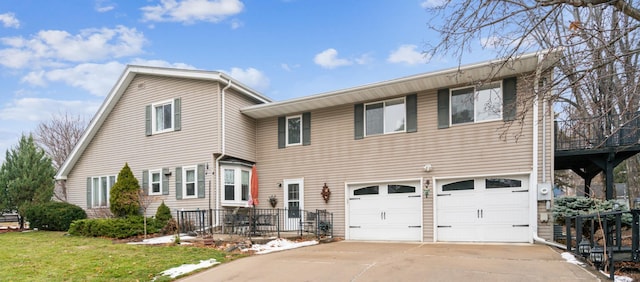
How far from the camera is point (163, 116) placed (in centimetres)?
1510

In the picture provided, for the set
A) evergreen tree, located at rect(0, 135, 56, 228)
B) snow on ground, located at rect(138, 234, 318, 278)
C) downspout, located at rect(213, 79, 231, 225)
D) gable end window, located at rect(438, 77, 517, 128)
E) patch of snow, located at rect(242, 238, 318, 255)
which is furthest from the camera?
evergreen tree, located at rect(0, 135, 56, 228)

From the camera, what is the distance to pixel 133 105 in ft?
51.6

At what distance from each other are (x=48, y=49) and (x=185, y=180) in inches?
314

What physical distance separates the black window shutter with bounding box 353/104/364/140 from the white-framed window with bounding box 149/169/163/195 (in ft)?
25.1

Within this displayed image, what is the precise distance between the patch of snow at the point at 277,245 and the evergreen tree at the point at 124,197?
625cm

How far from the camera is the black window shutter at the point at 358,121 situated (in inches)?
507

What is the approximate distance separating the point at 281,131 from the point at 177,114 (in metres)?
3.98


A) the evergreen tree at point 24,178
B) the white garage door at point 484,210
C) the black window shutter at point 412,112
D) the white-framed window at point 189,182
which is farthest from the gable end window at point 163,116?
the white garage door at point 484,210

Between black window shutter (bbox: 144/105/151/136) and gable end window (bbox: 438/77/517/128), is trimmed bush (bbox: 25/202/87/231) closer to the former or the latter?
black window shutter (bbox: 144/105/151/136)

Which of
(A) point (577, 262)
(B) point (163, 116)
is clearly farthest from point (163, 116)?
(A) point (577, 262)

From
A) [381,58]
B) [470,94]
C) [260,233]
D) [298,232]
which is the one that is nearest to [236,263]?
[260,233]

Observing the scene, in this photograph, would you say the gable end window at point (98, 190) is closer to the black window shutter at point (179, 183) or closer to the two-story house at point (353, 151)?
the two-story house at point (353, 151)

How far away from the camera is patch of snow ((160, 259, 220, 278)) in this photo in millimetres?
7203

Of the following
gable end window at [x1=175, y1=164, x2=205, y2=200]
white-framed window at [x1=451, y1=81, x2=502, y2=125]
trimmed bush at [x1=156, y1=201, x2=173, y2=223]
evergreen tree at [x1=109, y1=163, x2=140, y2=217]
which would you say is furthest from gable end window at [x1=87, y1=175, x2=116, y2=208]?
white-framed window at [x1=451, y1=81, x2=502, y2=125]
